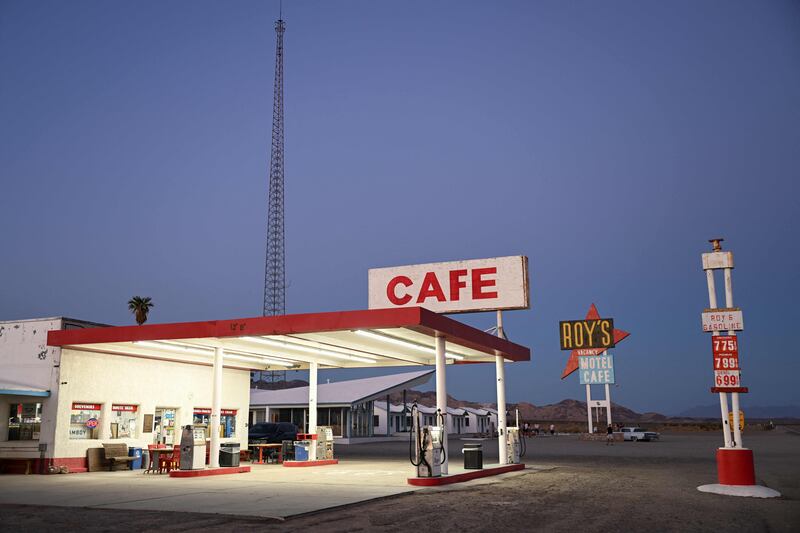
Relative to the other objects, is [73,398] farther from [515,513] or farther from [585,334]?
[585,334]

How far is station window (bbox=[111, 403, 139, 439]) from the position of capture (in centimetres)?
2419

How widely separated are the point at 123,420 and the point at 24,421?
323cm

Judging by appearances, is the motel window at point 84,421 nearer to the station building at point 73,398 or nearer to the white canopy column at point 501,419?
the station building at point 73,398

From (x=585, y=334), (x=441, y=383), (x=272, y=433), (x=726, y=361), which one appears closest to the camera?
(x=726, y=361)

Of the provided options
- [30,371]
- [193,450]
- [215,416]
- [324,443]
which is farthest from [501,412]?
[30,371]

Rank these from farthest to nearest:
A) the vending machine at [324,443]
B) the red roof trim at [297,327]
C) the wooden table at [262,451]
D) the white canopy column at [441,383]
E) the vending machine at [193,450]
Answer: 1. the wooden table at [262,451]
2. the vending machine at [324,443]
3. the vending machine at [193,450]
4. the white canopy column at [441,383]
5. the red roof trim at [297,327]

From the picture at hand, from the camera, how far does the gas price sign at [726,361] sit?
16.1 metres

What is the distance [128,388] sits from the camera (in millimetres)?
24703

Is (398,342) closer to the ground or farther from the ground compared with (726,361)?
farther from the ground

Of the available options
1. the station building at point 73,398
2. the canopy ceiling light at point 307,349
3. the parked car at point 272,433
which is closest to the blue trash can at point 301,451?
the canopy ceiling light at point 307,349

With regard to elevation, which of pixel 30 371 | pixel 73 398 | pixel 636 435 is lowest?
pixel 636 435

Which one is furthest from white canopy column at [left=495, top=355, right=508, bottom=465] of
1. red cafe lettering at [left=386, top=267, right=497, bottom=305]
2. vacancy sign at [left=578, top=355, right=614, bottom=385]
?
vacancy sign at [left=578, top=355, right=614, bottom=385]

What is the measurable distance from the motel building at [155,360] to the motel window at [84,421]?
34 millimetres

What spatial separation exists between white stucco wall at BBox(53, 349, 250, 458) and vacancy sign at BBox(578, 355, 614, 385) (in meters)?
35.0
